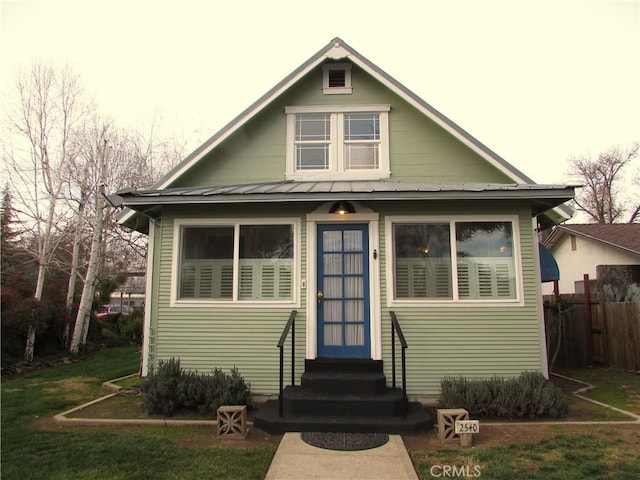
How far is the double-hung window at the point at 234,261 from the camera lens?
266 inches

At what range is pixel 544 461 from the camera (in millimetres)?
4098

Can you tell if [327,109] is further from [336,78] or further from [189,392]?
[189,392]

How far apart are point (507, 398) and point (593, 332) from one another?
6.62m

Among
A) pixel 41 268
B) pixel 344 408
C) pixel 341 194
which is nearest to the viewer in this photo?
pixel 344 408

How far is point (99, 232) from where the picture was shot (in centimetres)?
1321

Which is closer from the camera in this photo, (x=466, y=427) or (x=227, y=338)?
(x=466, y=427)

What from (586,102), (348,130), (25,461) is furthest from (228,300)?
(586,102)

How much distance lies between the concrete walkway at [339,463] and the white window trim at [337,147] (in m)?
4.74

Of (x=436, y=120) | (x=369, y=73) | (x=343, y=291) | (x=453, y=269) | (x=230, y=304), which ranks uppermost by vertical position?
(x=369, y=73)

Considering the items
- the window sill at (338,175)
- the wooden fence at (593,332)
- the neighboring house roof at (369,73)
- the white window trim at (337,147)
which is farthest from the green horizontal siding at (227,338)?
the wooden fence at (593,332)

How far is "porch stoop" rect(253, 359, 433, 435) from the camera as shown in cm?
500

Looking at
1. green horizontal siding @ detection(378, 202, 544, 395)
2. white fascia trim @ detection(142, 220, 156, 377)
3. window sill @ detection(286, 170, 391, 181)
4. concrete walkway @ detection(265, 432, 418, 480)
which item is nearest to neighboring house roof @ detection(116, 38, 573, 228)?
white fascia trim @ detection(142, 220, 156, 377)

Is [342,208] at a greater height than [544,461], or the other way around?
[342,208]

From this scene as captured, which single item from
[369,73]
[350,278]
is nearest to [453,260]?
[350,278]
